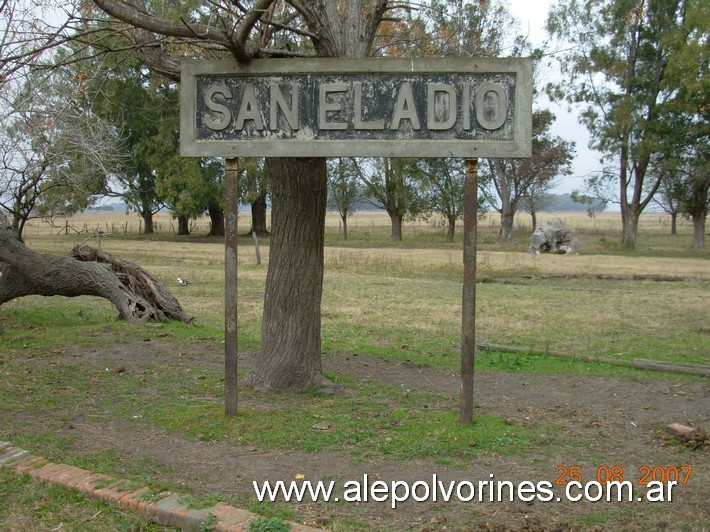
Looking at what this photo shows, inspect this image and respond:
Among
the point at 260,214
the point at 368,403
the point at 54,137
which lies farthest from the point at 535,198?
the point at 368,403

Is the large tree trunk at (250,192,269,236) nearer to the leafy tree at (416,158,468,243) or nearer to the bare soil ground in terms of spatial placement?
the leafy tree at (416,158,468,243)

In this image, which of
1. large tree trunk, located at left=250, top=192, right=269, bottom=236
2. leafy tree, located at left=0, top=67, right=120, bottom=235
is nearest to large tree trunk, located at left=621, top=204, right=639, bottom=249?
large tree trunk, located at left=250, top=192, right=269, bottom=236

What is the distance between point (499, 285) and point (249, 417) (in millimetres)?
Result: 13805

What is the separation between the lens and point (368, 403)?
253 inches

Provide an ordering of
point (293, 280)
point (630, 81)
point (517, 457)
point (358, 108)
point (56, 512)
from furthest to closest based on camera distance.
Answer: point (630, 81), point (293, 280), point (358, 108), point (517, 457), point (56, 512)

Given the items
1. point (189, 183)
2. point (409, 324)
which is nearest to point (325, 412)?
point (409, 324)

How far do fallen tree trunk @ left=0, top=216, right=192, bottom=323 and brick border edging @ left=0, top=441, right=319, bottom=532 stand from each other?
5830mm

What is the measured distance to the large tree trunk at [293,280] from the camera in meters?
6.66

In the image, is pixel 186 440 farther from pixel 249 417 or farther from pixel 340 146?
pixel 340 146

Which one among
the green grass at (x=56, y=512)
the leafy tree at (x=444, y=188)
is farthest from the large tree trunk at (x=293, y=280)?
the leafy tree at (x=444, y=188)

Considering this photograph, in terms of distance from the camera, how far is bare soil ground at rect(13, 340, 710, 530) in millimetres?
3975
